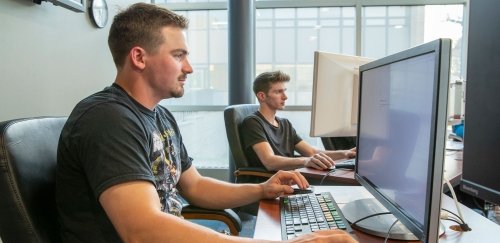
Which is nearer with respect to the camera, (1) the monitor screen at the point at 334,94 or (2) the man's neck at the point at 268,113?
(1) the monitor screen at the point at 334,94

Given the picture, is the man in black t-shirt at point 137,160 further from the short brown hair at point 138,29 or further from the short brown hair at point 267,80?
the short brown hair at point 267,80

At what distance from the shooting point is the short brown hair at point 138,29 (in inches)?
45.3

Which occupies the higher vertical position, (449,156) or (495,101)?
(495,101)

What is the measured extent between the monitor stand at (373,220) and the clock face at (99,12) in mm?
2113

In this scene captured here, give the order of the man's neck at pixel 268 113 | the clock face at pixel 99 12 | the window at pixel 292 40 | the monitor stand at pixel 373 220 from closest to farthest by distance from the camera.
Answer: the monitor stand at pixel 373 220, the clock face at pixel 99 12, the man's neck at pixel 268 113, the window at pixel 292 40

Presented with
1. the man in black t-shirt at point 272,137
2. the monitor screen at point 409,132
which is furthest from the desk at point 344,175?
the monitor screen at point 409,132

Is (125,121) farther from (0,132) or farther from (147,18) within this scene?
(147,18)

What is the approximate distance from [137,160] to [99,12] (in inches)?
80.1

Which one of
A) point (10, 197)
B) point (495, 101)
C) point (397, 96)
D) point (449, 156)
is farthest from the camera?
point (449, 156)

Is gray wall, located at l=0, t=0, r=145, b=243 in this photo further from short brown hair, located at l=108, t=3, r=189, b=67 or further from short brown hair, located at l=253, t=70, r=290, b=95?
short brown hair, located at l=253, t=70, r=290, b=95

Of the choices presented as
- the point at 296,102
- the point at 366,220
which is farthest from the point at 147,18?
the point at 296,102

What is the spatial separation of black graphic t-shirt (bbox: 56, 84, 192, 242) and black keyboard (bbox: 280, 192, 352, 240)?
384 millimetres

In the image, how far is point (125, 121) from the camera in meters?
0.95

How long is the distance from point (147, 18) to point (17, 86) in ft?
3.36
